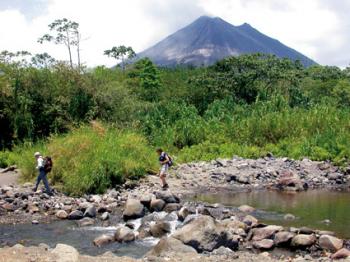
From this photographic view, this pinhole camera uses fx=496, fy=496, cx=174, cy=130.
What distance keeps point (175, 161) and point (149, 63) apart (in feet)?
106

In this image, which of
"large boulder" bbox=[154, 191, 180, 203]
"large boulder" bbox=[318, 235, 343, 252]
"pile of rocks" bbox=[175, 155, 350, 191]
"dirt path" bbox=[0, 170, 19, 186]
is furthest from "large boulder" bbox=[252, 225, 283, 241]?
"dirt path" bbox=[0, 170, 19, 186]

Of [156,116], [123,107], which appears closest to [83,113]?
[123,107]

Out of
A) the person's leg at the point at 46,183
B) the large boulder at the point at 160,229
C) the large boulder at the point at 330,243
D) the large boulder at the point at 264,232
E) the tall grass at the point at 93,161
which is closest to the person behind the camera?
the large boulder at the point at 330,243

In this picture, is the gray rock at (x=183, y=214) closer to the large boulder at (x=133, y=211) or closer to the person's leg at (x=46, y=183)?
the large boulder at (x=133, y=211)

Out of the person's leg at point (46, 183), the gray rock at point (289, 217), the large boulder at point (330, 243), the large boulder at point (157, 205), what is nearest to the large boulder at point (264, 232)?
the large boulder at point (330, 243)

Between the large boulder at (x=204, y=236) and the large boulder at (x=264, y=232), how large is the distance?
37.6 inches

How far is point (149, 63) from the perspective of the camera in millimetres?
59188

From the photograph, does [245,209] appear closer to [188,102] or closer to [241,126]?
[241,126]

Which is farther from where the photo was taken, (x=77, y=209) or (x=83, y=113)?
(x=83, y=113)

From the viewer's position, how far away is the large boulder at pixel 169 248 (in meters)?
11.4

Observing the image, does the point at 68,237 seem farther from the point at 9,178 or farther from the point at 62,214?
the point at 9,178

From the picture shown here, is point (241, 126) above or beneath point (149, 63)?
beneath

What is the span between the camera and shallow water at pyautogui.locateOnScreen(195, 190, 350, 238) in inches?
633

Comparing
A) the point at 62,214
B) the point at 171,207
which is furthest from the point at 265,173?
the point at 62,214
